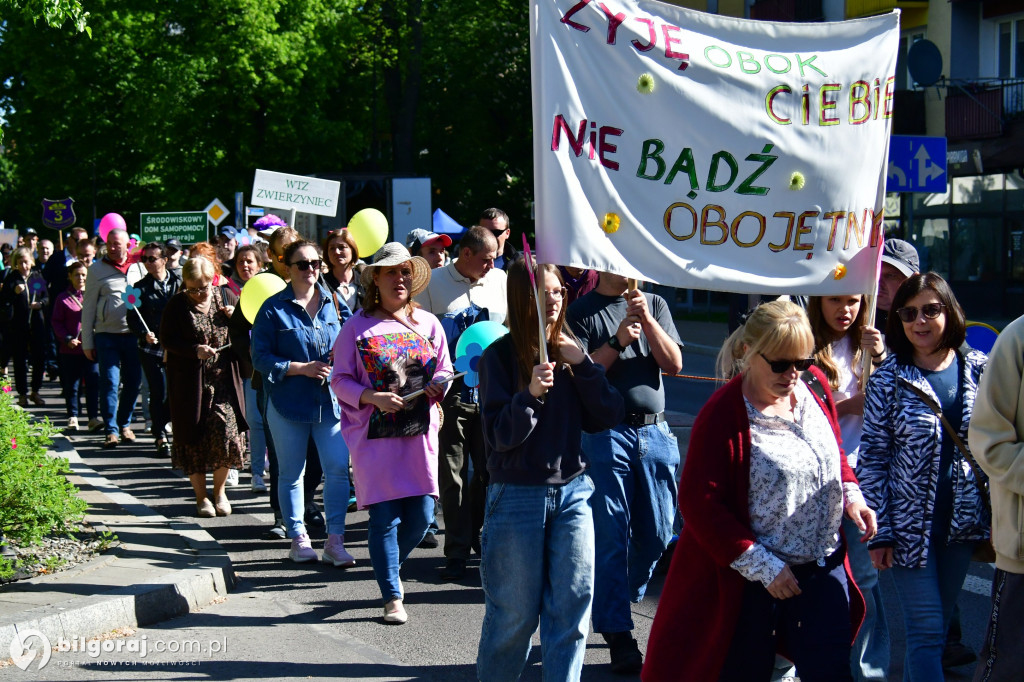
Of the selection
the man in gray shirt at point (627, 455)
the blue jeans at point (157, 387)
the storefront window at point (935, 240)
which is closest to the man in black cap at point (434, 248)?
the man in gray shirt at point (627, 455)

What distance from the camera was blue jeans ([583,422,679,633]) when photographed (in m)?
5.56

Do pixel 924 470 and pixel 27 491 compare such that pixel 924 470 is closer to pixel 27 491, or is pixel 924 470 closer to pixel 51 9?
pixel 27 491

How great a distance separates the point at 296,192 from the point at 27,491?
256 inches

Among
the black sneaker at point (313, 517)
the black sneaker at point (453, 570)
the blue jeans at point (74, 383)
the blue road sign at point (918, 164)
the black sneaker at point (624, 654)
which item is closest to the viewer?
the black sneaker at point (624, 654)

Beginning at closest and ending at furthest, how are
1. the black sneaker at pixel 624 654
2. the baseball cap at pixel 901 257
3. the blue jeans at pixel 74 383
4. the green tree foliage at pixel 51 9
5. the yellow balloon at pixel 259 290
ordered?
the black sneaker at pixel 624 654 < the baseball cap at pixel 901 257 < the green tree foliage at pixel 51 9 < the yellow balloon at pixel 259 290 < the blue jeans at pixel 74 383

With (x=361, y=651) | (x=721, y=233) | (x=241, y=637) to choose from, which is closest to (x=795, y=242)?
(x=721, y=233)

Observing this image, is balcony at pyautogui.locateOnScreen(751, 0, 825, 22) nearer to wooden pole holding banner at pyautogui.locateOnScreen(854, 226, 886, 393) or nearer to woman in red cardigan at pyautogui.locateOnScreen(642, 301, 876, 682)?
wooden pole holding banner at pyautogui.locateOnScreen(854, 226, 886, 393)

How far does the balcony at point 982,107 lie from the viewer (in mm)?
26016

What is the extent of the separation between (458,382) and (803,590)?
12.4 feet

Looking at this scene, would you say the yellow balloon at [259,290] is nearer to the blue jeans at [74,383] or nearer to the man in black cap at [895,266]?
the man in black cap at [895,266]

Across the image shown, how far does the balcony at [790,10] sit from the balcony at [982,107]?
425 centimetres

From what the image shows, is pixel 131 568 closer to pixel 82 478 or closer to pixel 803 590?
pixel 82 478

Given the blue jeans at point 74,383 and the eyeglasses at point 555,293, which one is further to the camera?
the blue jeans at point 74,383

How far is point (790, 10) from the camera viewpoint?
103ft
